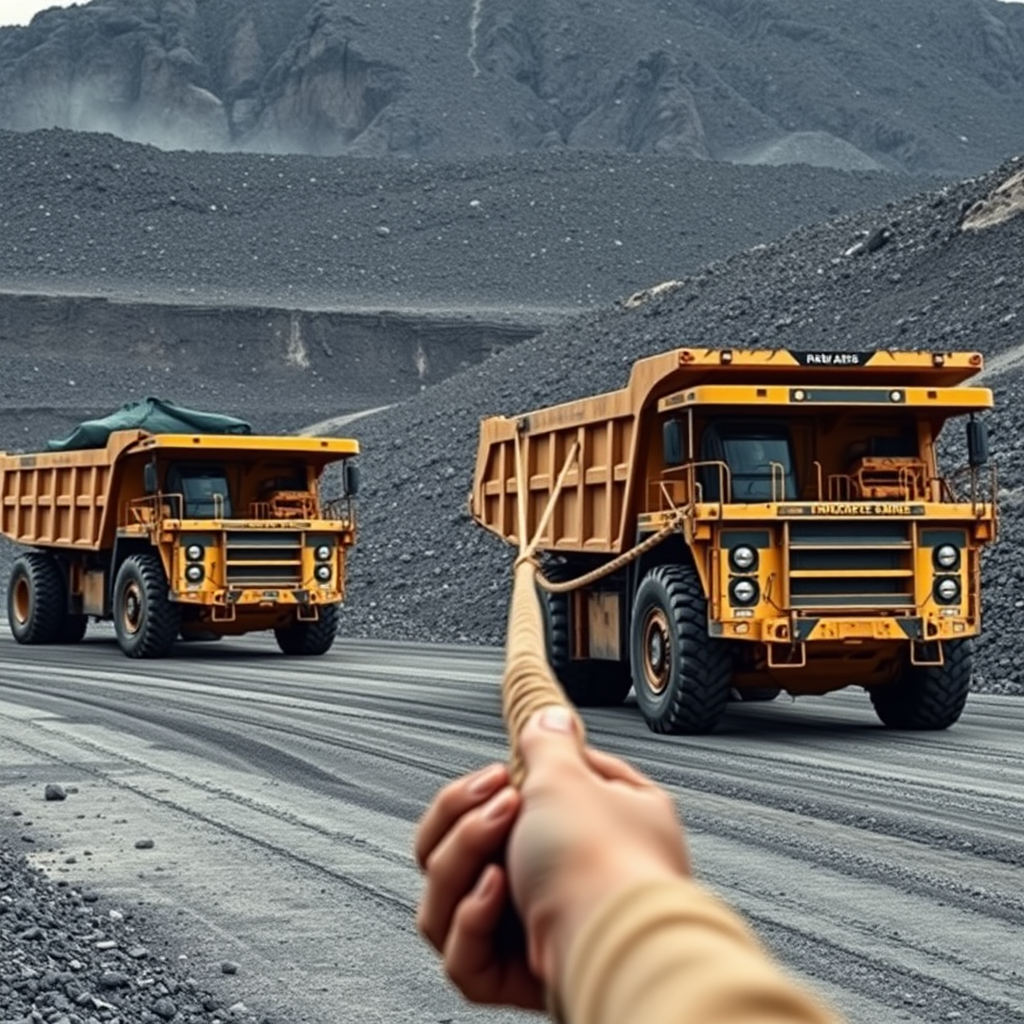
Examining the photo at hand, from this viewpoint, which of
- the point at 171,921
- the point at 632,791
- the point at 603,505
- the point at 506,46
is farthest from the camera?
the point at 506,46

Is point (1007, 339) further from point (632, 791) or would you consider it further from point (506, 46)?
point (506, 46)

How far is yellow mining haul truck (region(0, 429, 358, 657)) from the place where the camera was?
2183cm

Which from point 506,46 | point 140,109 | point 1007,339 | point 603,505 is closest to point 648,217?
point 506,46

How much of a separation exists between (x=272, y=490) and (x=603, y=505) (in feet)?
29.4

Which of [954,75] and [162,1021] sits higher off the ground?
[954,75]

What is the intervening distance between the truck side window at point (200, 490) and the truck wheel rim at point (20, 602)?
153 inches

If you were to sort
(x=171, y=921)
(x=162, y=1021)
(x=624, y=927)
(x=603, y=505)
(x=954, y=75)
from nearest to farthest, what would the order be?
(x=624, y=927), (x=162, y=1021), (x=171, y=921), (x=603, y=505), (x=954, y=75)

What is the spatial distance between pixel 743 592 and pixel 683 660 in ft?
2.06

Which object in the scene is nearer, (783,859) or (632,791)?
(632,791)

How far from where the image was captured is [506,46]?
4865 inches

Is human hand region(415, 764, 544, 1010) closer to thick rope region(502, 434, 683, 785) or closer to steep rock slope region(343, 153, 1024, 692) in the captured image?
thick rope region(502, 434, 683, 785)

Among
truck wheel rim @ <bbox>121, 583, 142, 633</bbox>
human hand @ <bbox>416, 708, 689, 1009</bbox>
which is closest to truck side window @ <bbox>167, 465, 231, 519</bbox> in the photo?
truck wheel rim @ <bbox>121, 583, 142, 633</bbox>

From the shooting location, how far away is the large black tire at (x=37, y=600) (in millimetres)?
24969

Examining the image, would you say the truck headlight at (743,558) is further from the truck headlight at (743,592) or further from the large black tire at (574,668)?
the large black tire at (574,668)
